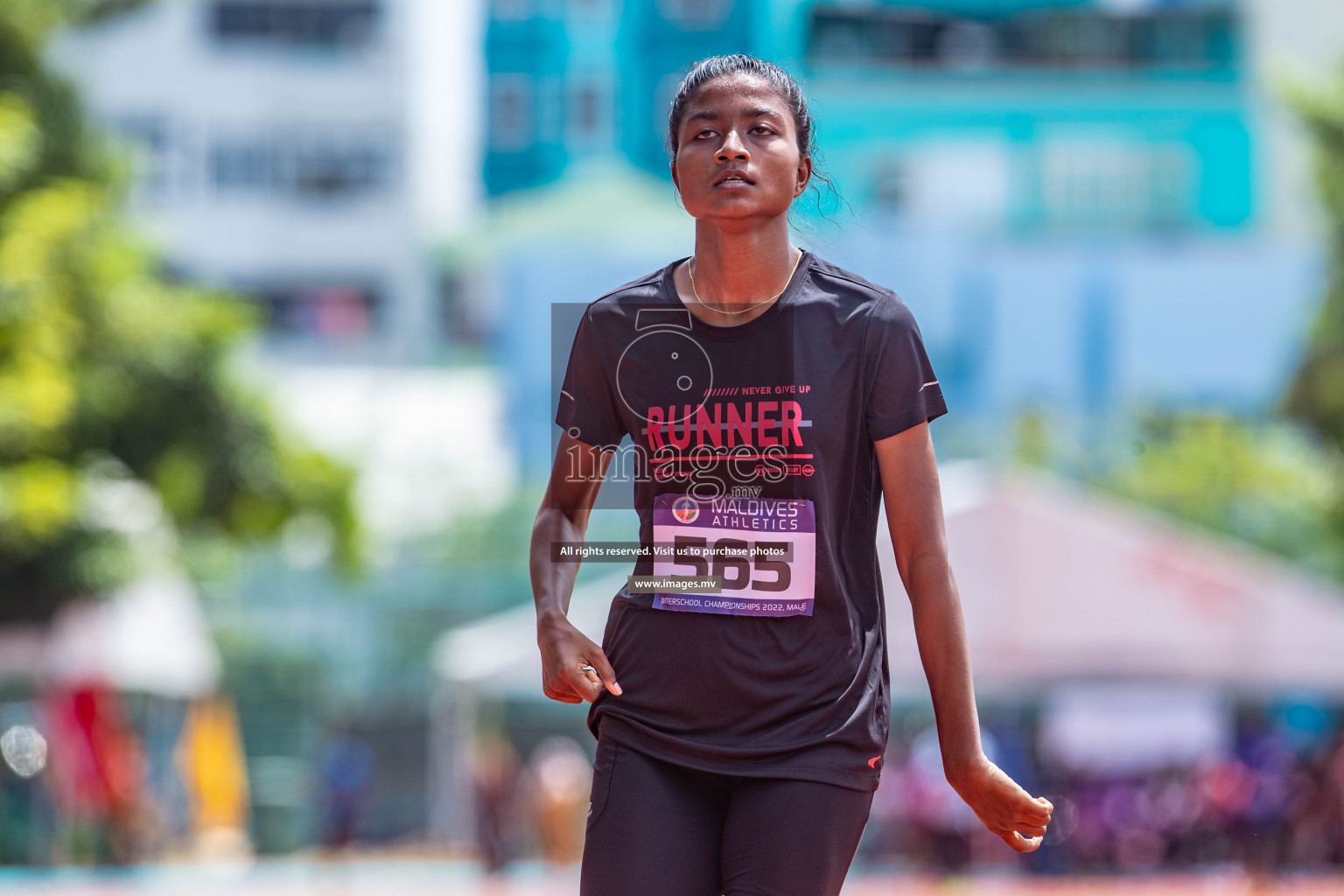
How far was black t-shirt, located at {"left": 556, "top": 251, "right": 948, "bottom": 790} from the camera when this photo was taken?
2.17 metres

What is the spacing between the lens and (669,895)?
2111 mm

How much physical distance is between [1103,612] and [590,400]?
11.2 m

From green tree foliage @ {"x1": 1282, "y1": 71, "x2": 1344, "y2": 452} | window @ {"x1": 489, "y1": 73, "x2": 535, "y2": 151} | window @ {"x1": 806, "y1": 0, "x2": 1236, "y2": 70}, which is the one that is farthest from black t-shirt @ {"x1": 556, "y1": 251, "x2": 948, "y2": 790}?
window @ {"x1": 489, "y1": 73, "x2": 535, "y2": 151}

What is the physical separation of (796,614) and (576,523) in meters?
0.40

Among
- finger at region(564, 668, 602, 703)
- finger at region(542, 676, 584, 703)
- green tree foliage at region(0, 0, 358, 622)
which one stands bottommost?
green tree foliage at region(0, 0, 358, 622)

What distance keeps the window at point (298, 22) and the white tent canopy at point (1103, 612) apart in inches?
829

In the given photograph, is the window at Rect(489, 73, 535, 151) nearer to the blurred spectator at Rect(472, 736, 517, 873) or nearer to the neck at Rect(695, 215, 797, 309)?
the blurred spectator at Rect(472, 736, 517, 873)

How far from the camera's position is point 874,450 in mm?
2277

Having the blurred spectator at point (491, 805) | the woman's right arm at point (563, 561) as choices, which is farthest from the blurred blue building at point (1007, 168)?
the woman's right arm at point (563, 561)

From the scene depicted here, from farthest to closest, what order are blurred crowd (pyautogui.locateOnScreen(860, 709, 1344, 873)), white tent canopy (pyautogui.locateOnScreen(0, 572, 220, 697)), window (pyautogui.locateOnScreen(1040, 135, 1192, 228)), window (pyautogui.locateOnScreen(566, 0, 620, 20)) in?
window (pyautogui.locateOnScreen(566, 0, 620, 20)) → window (pyautogui.locateOnScreen(1040, 135, 1192, 228)) → white tent canopy (pyautogui.locateOnScreen(0, 572, 220, 697)) → blurred crowd (pyautogui.locateOnScreen(860, 709, 1344, 873))

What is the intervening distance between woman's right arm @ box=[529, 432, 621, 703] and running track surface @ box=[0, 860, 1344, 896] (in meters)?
10.3

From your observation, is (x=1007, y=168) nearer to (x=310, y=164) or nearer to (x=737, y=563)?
(x=310, y=164)

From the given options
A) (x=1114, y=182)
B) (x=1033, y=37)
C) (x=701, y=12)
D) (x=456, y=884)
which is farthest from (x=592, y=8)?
(x=456, y=884)

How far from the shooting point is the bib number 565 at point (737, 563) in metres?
2.20
